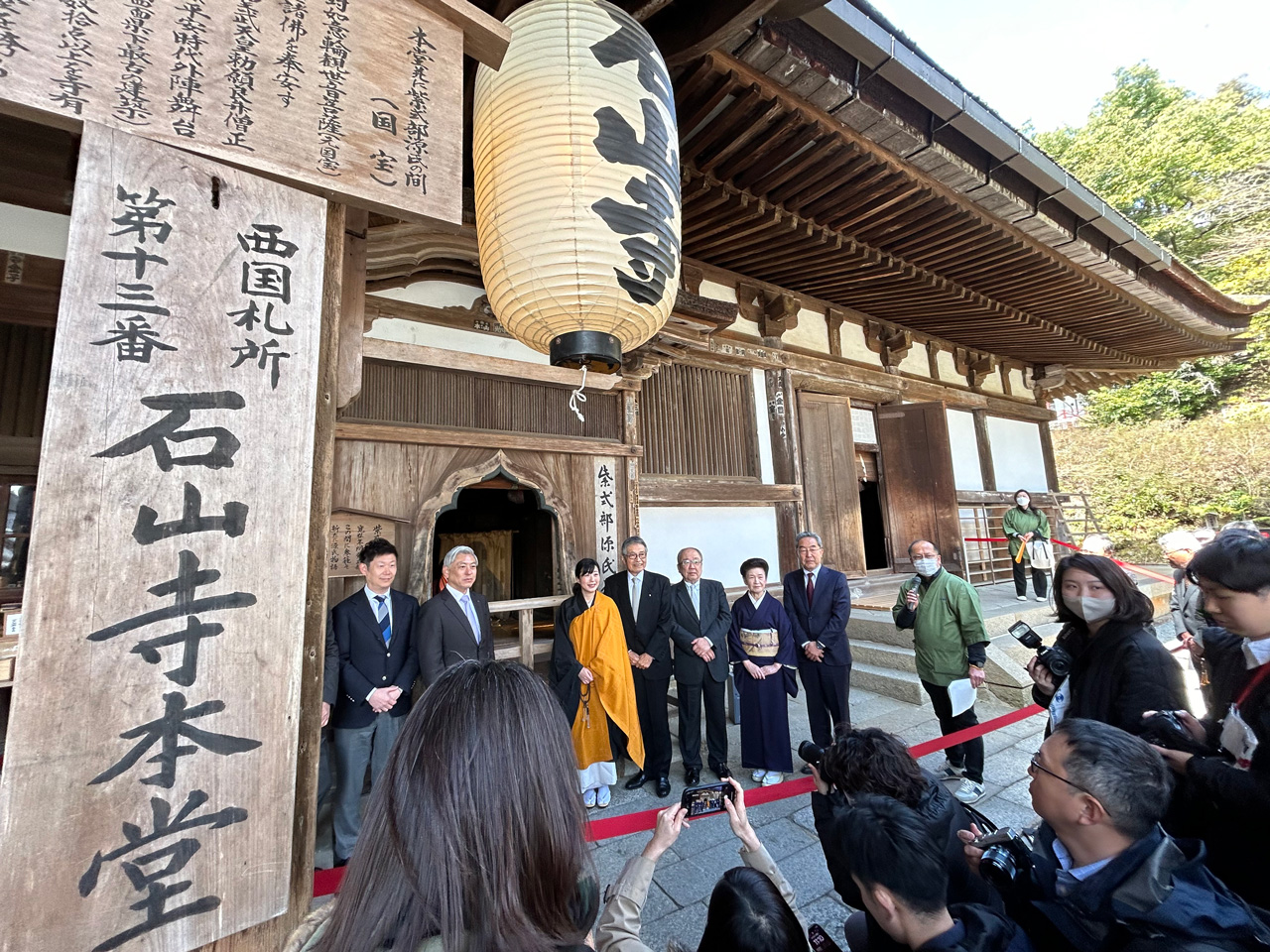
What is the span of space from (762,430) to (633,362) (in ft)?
7.89

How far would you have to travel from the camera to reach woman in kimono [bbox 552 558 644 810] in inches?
145

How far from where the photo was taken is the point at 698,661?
12.6 ft

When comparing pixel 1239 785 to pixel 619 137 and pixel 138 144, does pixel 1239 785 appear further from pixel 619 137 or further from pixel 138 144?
pixel 138 144

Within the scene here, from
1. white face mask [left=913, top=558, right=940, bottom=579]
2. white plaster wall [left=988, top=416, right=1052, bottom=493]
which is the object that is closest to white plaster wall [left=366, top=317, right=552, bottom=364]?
white face mask [left=913, top=558, right=940, bottom=579]

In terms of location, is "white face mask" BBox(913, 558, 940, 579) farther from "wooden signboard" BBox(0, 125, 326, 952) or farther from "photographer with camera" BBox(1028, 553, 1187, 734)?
"wooden signboard" BBox(0, 125, 326, 952)

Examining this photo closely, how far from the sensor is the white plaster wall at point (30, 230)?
287cm

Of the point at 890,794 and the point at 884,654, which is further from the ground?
the point at 890,794

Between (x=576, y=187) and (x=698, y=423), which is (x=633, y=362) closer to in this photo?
(x=698, y=423)

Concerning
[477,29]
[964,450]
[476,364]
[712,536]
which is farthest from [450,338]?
[964,450]

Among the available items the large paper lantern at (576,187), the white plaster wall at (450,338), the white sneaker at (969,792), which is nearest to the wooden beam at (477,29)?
the large paper lantern at (576,187)

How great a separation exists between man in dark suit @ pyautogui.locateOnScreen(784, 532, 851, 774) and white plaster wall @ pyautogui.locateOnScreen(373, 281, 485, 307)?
10.9ft

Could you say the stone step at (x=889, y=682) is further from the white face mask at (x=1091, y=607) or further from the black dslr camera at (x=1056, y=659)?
the white face mask at (x=1091, y=607)

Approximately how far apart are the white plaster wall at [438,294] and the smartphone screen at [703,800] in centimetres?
383

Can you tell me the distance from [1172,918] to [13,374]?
17.4 feet
